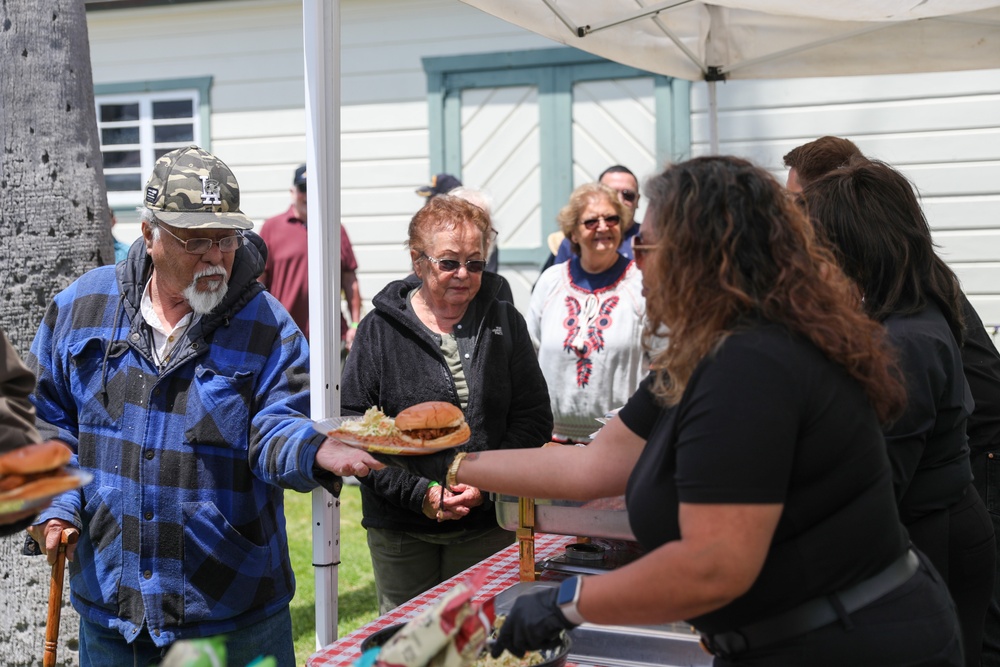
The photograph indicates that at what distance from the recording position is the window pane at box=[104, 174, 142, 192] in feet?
26.7

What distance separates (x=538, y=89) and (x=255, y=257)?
4.58 meters

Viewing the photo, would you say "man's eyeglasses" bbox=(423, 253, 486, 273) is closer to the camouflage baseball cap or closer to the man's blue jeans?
the camouflage baseball cap

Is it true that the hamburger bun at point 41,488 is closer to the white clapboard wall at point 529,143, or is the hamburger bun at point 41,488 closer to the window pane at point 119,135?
the white clapboard wall at point 529,143

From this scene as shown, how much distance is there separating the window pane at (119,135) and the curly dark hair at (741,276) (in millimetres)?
7380

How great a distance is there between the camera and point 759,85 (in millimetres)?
6480

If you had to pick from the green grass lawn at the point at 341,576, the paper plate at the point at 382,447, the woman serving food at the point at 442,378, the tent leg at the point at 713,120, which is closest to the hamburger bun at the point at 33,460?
the paper plate at the point at 382,447

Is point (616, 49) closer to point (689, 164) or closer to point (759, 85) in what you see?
point (759, 85)

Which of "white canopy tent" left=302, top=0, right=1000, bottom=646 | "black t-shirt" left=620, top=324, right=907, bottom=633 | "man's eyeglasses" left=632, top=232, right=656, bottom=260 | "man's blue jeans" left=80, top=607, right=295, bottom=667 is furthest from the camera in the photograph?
"white canopy tent" left=302, top=0, right=1000, bottom=646

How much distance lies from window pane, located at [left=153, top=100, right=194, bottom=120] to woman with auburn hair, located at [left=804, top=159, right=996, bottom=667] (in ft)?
21.6

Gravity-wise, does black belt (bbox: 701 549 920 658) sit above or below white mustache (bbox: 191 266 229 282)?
below

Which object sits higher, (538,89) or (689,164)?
(538,89)

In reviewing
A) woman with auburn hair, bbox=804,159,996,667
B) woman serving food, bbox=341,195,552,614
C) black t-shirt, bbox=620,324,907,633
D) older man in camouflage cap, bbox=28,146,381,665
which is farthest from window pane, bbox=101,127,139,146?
black t-shirt, bbox=620,324,907,633

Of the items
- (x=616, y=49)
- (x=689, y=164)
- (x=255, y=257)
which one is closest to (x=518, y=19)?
(x=616, y=49)

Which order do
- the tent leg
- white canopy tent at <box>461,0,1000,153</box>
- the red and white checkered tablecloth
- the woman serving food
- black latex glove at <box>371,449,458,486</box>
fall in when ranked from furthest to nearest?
the tent leg, white canopy tent at <box>461,0,1000,153</box>, the woman serving food, black latex glove at <box>371,449,458,486</box>, the red and white checkered tablecloth
